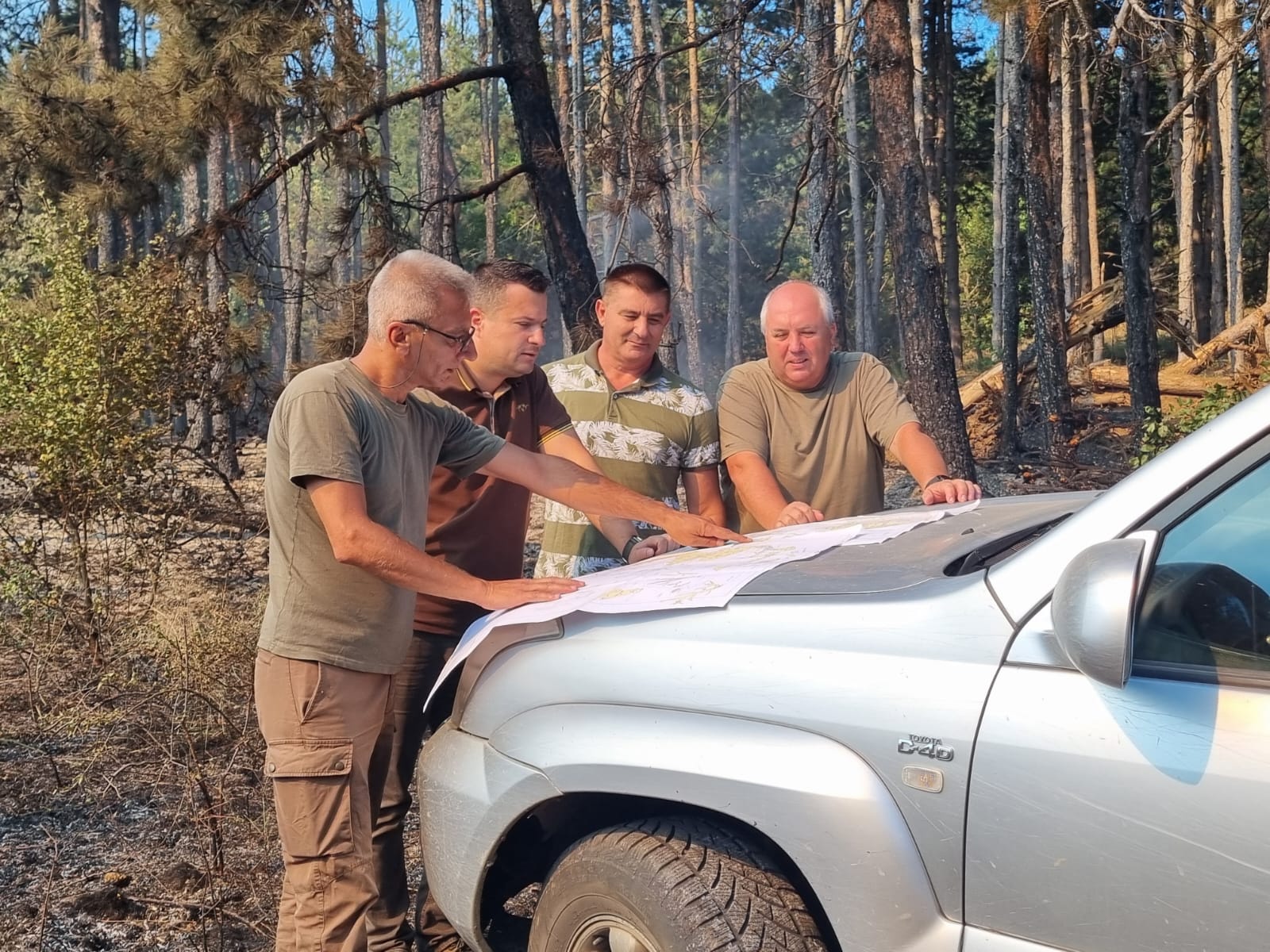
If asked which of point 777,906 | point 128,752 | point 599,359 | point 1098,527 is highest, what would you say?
point 599,359

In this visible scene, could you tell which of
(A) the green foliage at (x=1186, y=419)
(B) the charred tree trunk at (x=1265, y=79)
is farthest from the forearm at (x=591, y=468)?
(A) the green foliage at (x=1186, y=419)

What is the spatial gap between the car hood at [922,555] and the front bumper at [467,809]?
69cm

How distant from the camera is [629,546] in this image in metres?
3.88

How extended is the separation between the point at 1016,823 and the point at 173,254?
8.53m

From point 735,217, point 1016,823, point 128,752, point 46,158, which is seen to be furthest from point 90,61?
point 735,217

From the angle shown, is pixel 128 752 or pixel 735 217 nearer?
pixel 128 752

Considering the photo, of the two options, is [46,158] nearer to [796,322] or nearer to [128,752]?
[128,752]

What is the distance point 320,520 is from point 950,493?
6.10ft

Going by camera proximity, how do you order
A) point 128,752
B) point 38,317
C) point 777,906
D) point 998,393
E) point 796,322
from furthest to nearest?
point 998,393 < point 38,317 < point 128,752 < point 796,322 < point 777,906

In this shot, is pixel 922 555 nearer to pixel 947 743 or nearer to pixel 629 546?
pixel 947 743

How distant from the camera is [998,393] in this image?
56.9ft

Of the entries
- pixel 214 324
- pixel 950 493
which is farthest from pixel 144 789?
pixel 214 324

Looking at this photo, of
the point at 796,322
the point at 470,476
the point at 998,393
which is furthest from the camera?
the point at 998,393

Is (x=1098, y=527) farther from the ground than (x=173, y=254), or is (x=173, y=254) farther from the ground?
(x=173, y=254)
